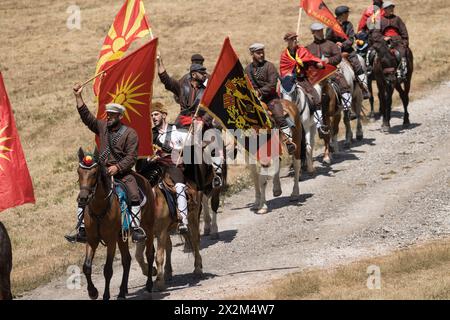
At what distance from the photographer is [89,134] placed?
3928 centimetres

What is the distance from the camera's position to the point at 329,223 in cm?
2311

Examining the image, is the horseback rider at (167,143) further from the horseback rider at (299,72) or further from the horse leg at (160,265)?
the horseback rider at (299,72)

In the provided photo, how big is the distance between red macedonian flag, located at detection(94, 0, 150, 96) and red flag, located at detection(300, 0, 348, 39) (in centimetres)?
894

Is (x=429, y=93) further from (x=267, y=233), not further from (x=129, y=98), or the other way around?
(x=129, y=98)

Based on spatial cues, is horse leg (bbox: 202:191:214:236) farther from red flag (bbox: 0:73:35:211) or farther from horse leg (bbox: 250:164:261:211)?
red flag (bbox: 0:73:35:211)

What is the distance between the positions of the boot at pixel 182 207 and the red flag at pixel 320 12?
11960 mm

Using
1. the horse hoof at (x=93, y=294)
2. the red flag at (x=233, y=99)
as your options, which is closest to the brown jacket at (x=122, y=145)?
the red flag at (x=233, y=99)

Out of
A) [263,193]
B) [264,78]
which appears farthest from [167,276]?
[264,78]

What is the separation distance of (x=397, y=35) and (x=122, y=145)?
16.5m

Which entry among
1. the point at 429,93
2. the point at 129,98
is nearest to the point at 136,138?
the point at 129,98

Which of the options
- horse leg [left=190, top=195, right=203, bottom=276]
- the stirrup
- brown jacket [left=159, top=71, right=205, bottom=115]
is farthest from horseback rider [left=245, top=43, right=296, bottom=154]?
horse leg [left=190, top=195, right=203, bottom=276]

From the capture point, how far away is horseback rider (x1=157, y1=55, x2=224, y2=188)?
2127cm

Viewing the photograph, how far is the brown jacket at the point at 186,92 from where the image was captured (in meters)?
21.5
